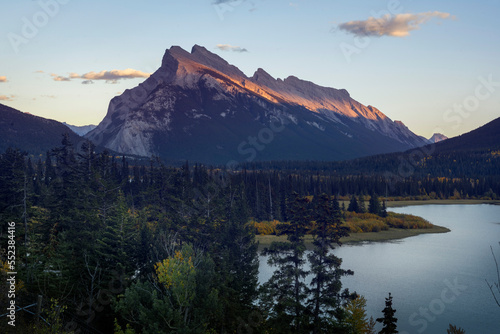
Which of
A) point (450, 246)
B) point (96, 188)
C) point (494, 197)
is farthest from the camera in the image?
point (494, 197)

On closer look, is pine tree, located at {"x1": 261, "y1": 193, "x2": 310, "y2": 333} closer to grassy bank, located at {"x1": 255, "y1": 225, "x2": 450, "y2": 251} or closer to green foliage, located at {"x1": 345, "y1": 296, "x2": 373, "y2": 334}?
green foliage, located at {"x1": 345, "y1": 296, "x2": 373, "y2": 334}

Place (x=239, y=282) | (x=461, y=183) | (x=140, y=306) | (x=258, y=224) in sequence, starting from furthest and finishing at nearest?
(x=461, y=183) < (x=258, y=224) < (x=239, y=282) < (x=140, y=306)

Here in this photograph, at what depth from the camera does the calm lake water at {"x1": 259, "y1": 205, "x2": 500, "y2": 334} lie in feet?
132

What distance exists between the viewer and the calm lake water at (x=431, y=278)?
40200mm

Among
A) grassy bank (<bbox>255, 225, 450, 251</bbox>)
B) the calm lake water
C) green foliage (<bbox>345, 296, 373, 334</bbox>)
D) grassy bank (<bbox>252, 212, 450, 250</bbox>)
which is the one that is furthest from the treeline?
grassy bank (<bbox>252, 212, 450, 250</bbox>)

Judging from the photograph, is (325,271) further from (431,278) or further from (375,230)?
(375,230)

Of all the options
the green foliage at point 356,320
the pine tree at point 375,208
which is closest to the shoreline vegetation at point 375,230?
the pine tree at point 375,208

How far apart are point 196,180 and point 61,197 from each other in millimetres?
58884

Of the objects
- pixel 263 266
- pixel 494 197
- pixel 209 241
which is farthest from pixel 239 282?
pixel 494 197

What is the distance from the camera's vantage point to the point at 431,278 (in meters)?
54.6

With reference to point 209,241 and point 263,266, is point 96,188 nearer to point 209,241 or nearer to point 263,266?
point 209,241

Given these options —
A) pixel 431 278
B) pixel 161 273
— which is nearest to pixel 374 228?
pixel 431 278

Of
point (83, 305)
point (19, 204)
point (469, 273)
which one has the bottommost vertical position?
point (469, 273)

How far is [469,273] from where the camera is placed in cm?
5681
